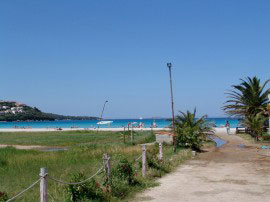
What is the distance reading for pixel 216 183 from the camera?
1177 centimetres

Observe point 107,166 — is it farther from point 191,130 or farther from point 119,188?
point 191,130

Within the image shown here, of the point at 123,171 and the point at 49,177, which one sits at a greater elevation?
the point at 49,177

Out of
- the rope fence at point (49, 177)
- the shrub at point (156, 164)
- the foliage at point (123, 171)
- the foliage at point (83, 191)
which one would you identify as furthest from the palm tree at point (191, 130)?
the foliage at point (83, 191)

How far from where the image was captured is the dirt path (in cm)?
973

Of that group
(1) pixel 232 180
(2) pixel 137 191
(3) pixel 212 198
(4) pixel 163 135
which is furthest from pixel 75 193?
(4) pixel 163 135

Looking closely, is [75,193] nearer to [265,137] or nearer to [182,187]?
[182,187]

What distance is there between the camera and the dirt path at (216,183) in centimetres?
973

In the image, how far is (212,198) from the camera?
31.2 ft

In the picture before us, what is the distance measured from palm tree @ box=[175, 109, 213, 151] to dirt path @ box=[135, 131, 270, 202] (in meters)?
5.72

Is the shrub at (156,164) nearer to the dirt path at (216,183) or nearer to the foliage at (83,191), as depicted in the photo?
the dirt path at (216,183)

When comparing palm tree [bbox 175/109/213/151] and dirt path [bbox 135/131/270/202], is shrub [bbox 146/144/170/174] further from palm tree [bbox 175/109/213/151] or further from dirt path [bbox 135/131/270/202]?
palm tree [bbox 175/109/213/151]

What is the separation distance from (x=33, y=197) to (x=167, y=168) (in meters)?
6.29

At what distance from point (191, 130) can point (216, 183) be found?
12.3 meters

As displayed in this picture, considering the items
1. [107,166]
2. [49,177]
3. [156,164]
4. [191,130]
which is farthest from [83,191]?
[191,130]
